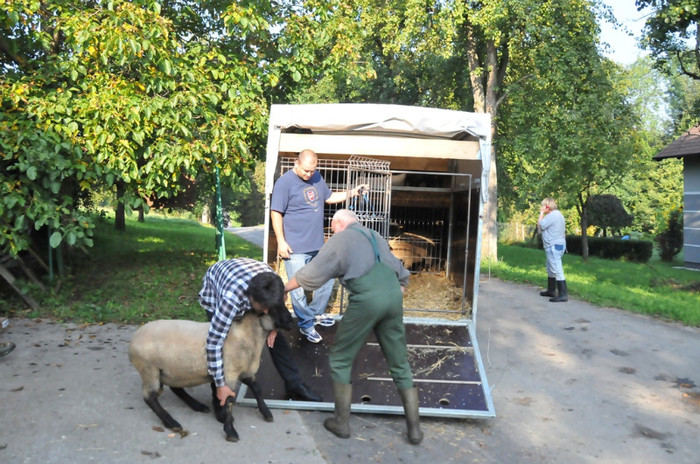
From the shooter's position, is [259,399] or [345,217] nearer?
[259,399]

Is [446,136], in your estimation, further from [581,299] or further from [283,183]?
[581,299]

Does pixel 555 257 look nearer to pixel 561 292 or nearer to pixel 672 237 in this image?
pixel 561 292

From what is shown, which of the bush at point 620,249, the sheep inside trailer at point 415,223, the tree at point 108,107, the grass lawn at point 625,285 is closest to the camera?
the sheep inside trailer at point 415,223

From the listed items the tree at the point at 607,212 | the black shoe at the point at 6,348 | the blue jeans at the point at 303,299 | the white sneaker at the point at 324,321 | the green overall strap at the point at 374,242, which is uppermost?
the tree at the point at 607,212

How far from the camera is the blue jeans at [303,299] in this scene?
6742mm

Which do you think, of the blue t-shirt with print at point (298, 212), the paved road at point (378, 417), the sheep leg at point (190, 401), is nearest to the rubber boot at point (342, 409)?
the paved road at point (378, 417)

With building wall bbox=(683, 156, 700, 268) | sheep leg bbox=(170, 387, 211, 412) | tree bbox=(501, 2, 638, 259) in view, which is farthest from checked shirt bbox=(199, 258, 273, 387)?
building wall bbox=(683, 156, 700, 268)

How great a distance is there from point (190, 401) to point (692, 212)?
23774 millimetres

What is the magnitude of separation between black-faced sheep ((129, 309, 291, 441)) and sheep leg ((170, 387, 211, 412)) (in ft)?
1.31

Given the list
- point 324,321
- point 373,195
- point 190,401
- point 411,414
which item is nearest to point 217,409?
point 190,401

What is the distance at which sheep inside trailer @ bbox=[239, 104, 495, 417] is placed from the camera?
595 cm

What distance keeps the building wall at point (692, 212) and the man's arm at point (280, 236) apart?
2201cm

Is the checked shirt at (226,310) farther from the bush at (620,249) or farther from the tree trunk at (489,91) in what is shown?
the bush at (620,249)

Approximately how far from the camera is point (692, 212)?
936 inches
